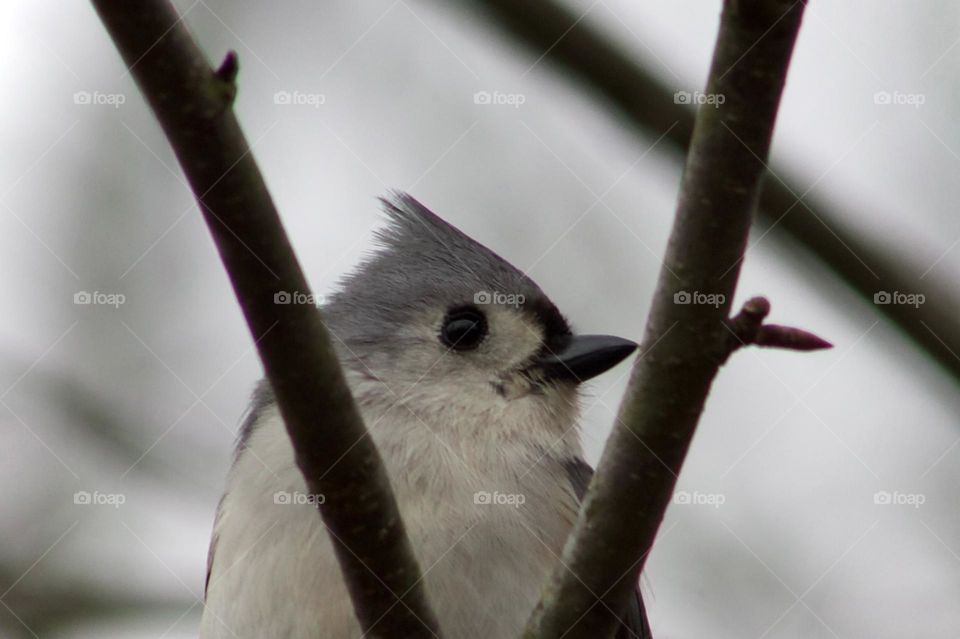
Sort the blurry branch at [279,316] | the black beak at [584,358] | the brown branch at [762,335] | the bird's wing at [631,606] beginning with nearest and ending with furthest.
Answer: the blurry branch at [279,316] → the brown branch at [762,335] → the bird's wing at [631,606] → the black beak at [584,358]

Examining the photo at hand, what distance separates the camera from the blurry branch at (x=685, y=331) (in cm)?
224

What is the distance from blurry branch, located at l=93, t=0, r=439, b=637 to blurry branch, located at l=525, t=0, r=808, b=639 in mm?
412

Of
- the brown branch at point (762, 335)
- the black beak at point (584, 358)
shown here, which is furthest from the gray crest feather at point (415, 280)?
the brown branch at point (762, 335)

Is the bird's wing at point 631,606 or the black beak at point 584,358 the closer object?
the bird's wing at point 631,606

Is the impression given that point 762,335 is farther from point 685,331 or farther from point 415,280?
point 415,280

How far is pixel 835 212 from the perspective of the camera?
411 cm

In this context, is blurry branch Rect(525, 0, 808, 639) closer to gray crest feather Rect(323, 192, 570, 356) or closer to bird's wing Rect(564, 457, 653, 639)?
bird's wing Rect(564, 457, 653, 639)

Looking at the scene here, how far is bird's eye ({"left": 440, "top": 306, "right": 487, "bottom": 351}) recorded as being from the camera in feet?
14.7

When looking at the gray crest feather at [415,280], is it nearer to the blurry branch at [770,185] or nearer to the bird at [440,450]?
the bird at [440,450]

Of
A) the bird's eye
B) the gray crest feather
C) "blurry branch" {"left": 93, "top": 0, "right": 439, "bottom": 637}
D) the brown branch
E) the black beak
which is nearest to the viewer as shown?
"blurry branch" {"left": 93, "top": 0, "right": 439, "bottom": 637}

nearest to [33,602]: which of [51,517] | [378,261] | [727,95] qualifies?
[51,517]

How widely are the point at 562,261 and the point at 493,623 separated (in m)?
3.95

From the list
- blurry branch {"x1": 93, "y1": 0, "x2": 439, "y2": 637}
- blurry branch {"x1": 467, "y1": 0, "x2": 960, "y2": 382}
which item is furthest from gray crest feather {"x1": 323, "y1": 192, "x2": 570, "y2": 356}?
blurry branch {"x1": 93, "y1": 0, "x2": 439, "y2": 637}

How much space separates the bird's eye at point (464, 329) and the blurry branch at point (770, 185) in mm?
942
